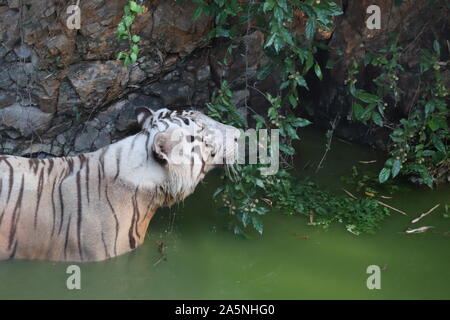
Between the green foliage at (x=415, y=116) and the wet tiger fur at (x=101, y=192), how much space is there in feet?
3.45

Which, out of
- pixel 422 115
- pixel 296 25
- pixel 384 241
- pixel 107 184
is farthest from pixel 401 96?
pixel 107 184

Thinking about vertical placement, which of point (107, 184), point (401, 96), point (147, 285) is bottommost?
point (147, 285)

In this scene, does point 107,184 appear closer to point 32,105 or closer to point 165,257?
point 165,257

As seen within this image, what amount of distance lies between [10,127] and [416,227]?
277 centimetres

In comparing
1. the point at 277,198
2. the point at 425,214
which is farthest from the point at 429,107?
the point at 277,198

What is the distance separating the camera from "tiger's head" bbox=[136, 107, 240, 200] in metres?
3.27

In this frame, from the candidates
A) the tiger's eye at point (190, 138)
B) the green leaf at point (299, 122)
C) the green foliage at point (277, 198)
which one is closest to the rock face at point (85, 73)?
the green foliage at point (277, 198)

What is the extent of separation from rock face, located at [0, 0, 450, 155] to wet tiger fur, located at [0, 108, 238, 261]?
1054mm

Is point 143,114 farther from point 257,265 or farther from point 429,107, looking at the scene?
point 429,107

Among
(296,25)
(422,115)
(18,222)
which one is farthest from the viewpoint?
(296,25)

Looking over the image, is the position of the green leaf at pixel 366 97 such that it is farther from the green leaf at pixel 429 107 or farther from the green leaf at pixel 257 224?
the green leaf at pixel 257 224

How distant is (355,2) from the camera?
4.76 meters

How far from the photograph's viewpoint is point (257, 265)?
351cm

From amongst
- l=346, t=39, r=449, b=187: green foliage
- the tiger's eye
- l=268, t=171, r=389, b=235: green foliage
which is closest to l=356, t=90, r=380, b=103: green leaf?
l=346, t=39, r=449, b=187: green foliage
